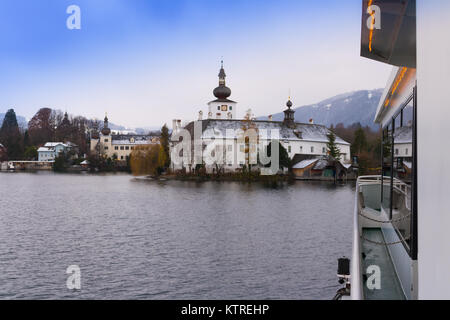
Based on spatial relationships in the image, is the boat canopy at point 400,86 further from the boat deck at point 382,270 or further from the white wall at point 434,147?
the white wall at point 434,147

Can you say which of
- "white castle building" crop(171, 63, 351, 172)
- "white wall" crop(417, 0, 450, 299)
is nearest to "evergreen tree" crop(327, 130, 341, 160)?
"white castle building" crop(171, 63, 351, 172)

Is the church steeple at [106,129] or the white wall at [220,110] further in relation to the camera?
the church steeple at [106,129]

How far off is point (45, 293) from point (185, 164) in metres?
59.1

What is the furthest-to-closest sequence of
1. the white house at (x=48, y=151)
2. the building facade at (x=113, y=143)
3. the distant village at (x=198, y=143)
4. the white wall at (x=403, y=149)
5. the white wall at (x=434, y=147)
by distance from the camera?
the building facade at (x=113, y=143), the white house at (x=48, y=151), the distant village at (x=198, y=143), the white wall at (x=403, y=149), the white wall at (x=434, y=147)

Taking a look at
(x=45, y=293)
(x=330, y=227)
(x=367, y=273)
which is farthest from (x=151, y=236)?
(x=367, y=273)

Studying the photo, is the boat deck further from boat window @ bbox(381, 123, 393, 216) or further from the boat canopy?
the boat canopy

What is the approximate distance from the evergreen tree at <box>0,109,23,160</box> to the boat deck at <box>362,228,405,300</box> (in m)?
116

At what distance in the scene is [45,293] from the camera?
415 inches

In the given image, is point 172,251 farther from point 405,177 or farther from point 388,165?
point 405,177

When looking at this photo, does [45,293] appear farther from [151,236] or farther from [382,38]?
[382,38]

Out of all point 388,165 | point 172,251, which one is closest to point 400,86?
point 388,165

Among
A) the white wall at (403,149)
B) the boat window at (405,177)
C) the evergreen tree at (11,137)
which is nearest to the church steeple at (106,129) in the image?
the evergreen tree at (11,137)

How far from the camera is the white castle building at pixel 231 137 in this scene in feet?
224

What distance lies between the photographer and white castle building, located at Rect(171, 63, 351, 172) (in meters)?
68.3
